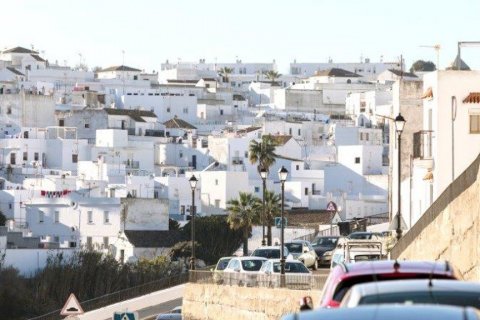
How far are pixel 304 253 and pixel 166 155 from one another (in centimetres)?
10942

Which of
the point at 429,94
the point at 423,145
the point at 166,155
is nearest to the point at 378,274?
the point at 423,145

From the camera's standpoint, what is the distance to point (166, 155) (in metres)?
158

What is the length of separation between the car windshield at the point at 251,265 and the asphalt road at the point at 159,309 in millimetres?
8912

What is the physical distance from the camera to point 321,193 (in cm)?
13350

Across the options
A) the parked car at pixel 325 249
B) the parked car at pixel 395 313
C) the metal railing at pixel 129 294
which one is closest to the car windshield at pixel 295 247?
the parked car at pixel 325 249

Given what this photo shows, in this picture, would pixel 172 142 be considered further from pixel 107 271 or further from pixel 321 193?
pixel 107 271

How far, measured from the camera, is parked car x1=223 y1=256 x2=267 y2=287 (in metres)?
35.4

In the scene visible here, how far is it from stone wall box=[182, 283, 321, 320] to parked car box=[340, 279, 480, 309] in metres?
16.2

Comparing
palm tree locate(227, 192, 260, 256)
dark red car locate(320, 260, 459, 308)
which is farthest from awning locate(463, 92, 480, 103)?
palm tree locate(227, 192, 260, 256)

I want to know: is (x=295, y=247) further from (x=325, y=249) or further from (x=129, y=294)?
(x=129, y=294)

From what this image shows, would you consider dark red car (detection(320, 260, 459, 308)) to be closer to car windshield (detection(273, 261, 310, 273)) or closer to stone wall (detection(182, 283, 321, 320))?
stone wall (detection(182, 283, 321, 320))

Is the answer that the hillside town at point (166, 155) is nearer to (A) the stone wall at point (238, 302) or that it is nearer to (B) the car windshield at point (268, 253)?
(B) the car windshield at point (268, 253)

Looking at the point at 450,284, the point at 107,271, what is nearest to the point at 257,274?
the point at 450,284

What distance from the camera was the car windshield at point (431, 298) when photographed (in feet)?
42.8
